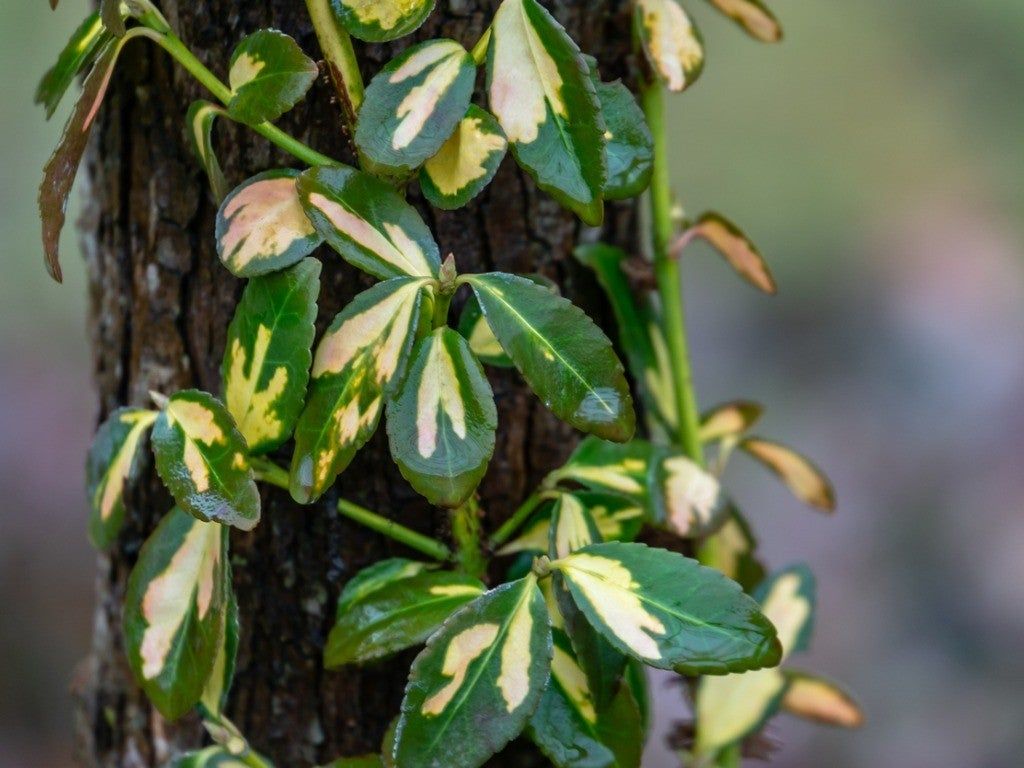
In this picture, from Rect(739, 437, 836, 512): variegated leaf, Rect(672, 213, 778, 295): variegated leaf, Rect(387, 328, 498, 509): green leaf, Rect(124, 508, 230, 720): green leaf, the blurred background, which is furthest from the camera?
the blurred background

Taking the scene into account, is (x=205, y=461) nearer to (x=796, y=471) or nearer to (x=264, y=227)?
(x=264, y=227)

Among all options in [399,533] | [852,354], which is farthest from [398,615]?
[852,354]

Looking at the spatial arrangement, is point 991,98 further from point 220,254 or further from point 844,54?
point 220,254

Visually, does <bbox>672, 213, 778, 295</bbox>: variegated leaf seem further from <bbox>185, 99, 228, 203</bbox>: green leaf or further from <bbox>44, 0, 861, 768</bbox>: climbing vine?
<bbox>185, 99, 228, 203</bbox>: green leaf

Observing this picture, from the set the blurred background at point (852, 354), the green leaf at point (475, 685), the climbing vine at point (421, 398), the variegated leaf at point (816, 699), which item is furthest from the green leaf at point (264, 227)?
the blurred background at point (852, 354)

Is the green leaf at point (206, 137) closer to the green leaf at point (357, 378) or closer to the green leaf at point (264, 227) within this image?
the green leaf at point (264, 227)

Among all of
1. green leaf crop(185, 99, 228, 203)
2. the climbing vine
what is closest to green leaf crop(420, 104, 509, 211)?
the climbing vine
